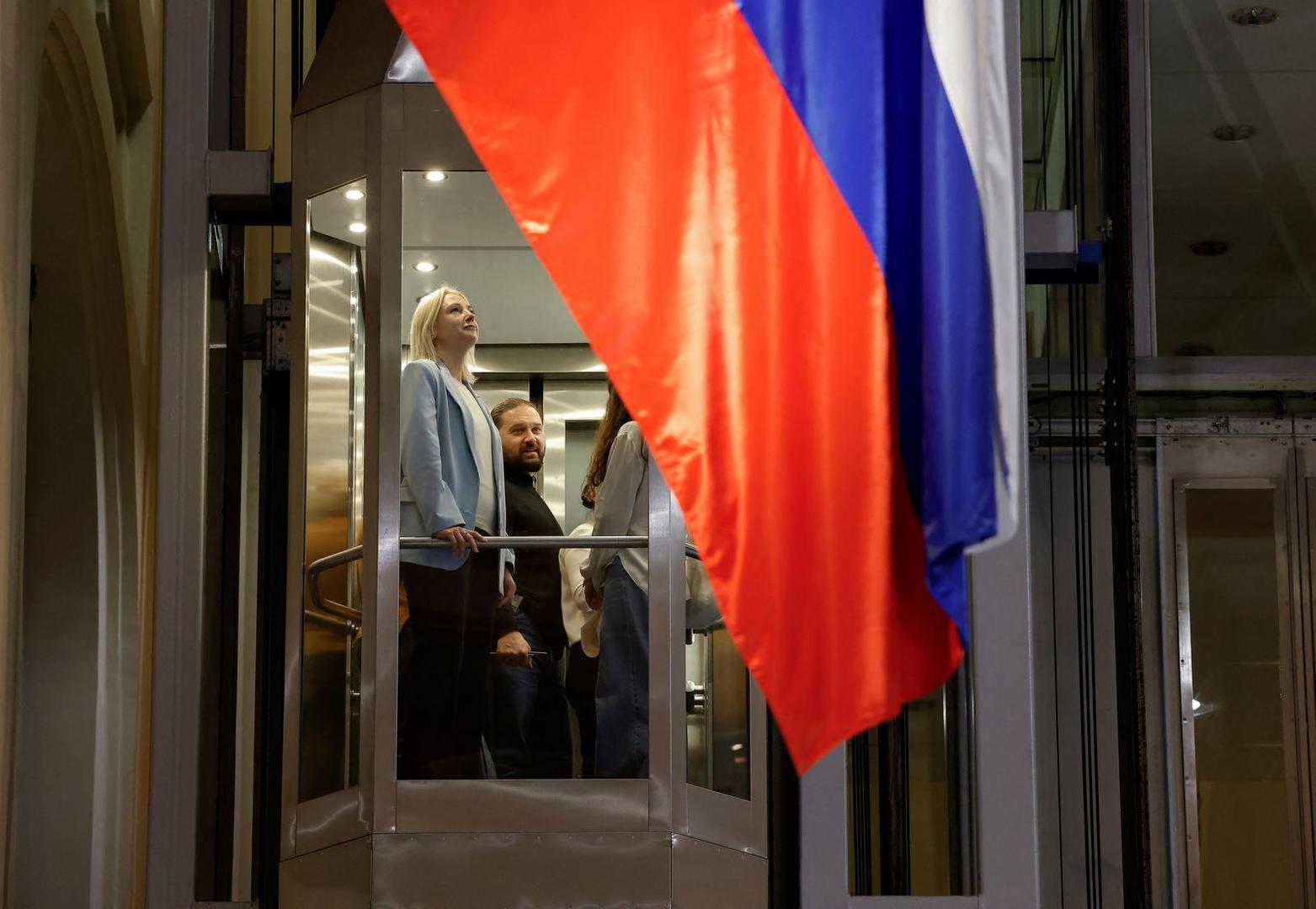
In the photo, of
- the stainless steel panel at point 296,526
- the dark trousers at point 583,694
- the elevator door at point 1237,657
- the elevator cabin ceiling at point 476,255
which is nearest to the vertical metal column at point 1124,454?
the dark trousers at point 583,694

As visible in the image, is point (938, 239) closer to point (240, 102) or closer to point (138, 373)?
point (138, 373)

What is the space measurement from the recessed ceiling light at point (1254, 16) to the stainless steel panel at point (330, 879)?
6.63 meters

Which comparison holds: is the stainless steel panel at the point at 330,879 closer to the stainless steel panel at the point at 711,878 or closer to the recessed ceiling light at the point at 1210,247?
the stainless steel panel at the point at 711,878

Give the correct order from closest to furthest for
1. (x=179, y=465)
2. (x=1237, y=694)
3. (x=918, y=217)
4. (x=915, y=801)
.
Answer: (x=918, y=217), (x=179, y=465), (x=1237, y=694), (x=915, y=801)

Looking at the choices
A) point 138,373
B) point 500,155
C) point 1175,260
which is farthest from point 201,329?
point 1175,260

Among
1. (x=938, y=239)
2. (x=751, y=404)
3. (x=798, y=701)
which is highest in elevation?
(x=938, y=239)

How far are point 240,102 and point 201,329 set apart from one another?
1.81 m

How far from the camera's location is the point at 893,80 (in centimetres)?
281

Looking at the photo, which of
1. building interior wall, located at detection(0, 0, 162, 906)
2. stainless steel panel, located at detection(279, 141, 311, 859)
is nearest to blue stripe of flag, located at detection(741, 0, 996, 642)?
stainless steel panel, located at detection(279, 141, 311, 859)

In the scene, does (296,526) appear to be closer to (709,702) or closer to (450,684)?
(450,684)

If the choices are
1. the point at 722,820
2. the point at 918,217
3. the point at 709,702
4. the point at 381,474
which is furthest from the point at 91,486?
the point at 918,217

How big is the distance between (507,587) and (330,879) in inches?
33.8

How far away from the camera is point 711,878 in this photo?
414 centimetres

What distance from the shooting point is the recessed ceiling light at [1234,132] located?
8758 mm
